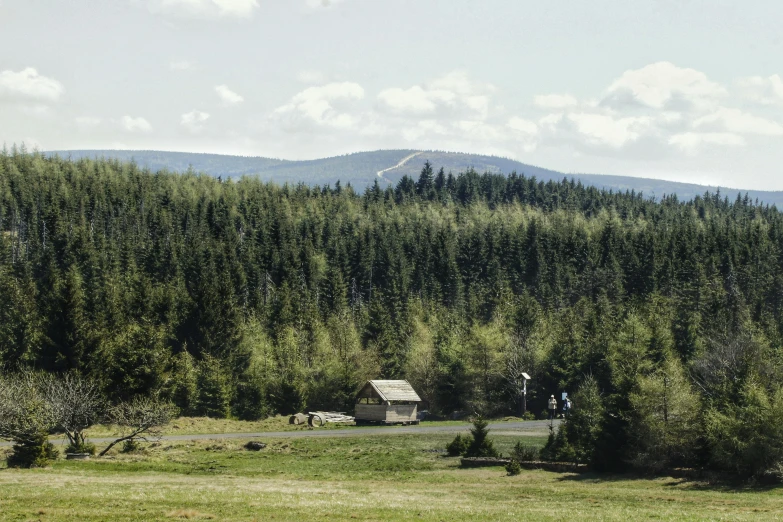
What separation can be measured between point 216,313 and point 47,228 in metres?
85.5

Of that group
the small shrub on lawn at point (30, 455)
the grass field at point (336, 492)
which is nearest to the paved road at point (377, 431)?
the grass field at point (336, 492)

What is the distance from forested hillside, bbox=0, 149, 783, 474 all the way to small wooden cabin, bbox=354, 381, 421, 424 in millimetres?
10761

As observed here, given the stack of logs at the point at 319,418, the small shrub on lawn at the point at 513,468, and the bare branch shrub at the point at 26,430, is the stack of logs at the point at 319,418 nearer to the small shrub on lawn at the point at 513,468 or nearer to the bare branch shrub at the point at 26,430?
the bare branch shrub at the point at 26,430

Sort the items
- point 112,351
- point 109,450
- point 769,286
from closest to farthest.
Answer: point 109,450 < point 112,351 < point 769,286

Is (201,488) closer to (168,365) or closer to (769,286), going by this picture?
(168,365)

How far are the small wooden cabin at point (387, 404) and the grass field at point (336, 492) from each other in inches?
1104

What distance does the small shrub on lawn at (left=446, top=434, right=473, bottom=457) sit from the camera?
61.7m

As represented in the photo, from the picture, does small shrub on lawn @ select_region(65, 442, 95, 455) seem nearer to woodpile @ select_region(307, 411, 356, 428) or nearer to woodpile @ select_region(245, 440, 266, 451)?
woodpile @ select_region(245, 440, 266, 451)

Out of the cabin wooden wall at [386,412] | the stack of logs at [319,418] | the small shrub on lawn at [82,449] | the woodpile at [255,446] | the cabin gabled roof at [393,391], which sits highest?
the small shrub on lawn at [82,449]

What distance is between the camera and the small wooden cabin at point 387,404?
304ft

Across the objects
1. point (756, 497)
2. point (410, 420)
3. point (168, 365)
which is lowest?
point (410, 420)

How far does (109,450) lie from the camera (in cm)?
6212

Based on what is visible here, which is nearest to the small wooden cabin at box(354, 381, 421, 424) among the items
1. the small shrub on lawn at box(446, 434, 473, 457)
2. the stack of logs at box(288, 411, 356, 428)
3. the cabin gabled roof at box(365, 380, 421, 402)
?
the cabin gabled roof at box(365, 380, 421, 402)

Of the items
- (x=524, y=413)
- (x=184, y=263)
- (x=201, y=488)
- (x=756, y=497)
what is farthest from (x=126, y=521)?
(x=184, y=263)
